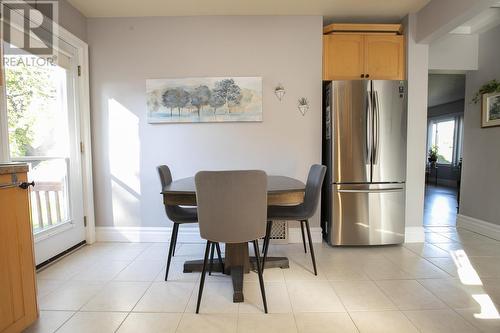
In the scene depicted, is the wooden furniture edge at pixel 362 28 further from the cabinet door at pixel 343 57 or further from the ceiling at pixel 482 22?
the ceiling at pixel 482 22

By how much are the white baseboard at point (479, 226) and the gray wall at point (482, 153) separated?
0.05 m

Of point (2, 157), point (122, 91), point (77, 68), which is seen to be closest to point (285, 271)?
point (2, 157)

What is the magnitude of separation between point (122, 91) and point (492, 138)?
14.6ft

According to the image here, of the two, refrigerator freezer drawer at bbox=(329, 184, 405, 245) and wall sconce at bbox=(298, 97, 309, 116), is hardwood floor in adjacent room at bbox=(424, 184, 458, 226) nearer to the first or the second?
refrigerator freezer drawer at bbox=(329, 184, 405, 245)

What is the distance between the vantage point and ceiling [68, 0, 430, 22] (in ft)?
8.46

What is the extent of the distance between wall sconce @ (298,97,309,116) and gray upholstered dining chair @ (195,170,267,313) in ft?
5.17

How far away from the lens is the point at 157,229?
2986mm

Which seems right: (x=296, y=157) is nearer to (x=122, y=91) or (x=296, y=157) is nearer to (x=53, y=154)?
(x=122, y=91)

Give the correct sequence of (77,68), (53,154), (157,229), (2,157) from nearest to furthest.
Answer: (2,157), (53,154), (77,68), (157,229)

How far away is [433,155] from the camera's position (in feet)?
27.4

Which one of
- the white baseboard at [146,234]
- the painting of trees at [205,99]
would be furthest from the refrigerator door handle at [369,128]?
the painting of trees at [205,99]

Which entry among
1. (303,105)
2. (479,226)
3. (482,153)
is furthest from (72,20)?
(479,226)

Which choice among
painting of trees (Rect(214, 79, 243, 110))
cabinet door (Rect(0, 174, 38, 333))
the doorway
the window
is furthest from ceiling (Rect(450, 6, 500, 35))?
the window

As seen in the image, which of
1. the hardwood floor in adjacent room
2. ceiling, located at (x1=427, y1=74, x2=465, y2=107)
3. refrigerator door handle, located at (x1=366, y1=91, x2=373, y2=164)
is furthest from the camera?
ceiling, located at (x1=427, y1=74, x2=465, y2=107)
